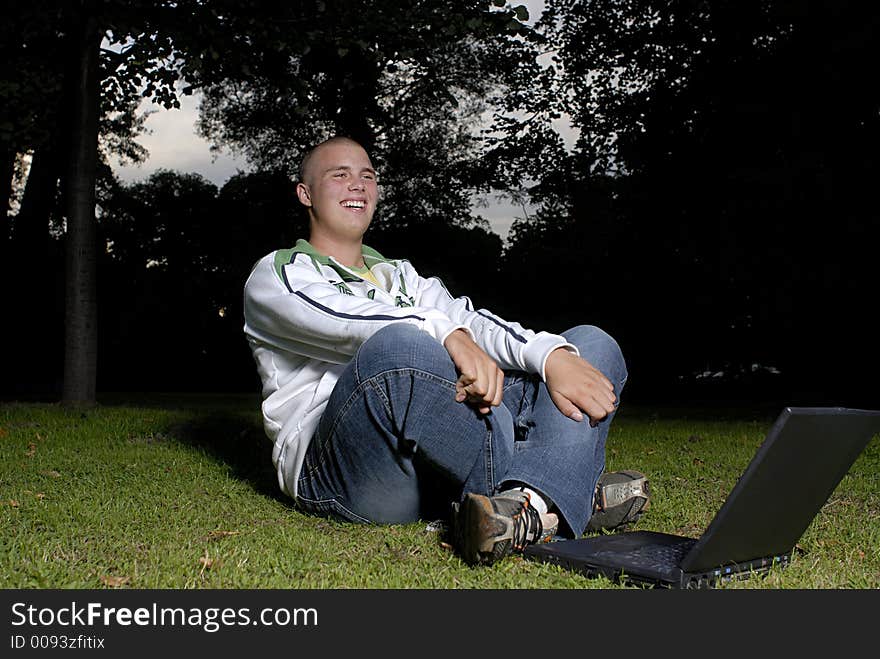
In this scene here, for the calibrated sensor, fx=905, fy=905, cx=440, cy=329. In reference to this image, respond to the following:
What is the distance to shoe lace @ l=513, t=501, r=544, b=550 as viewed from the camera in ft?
9.15

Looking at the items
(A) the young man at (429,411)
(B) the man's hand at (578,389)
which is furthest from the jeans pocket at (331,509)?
(B) the man's hand at (578,389)

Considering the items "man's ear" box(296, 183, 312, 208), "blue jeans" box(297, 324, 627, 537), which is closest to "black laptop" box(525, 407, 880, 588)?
"blue jeans" box(297, 324, 627, 537)

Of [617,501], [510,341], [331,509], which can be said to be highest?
[510,341]

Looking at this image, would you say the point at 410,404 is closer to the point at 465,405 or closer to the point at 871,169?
the point at 465,405

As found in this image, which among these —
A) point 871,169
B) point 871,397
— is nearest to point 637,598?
point 871,169

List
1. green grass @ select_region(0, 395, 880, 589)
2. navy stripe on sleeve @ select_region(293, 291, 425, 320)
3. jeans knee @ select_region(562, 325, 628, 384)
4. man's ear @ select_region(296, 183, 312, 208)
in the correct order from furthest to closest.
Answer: man's ear @ select_region(296, 183, 312, 208) → jeans knee @ select_region(562, 325, 628, 384) → navy stripe on sleeve @ select_region(293, 291, 425, 320) → green grass @ select_region(0, 395, 880, 589)

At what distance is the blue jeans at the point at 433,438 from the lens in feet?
9.53

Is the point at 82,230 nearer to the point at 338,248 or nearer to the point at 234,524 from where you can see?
the point at 338,248

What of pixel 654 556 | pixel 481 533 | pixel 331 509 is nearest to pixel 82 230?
pixel 331 509

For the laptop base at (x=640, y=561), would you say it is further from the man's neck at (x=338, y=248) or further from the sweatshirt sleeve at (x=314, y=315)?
the man's neck at (x=338, y=248)

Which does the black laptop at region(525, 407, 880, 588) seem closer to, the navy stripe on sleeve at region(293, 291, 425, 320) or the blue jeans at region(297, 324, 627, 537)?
the blue jeans at region(297, 324, 627, 537)

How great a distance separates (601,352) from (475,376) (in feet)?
2.22

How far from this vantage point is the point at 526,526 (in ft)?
9.35

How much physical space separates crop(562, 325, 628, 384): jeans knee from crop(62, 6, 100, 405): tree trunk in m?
7.04
